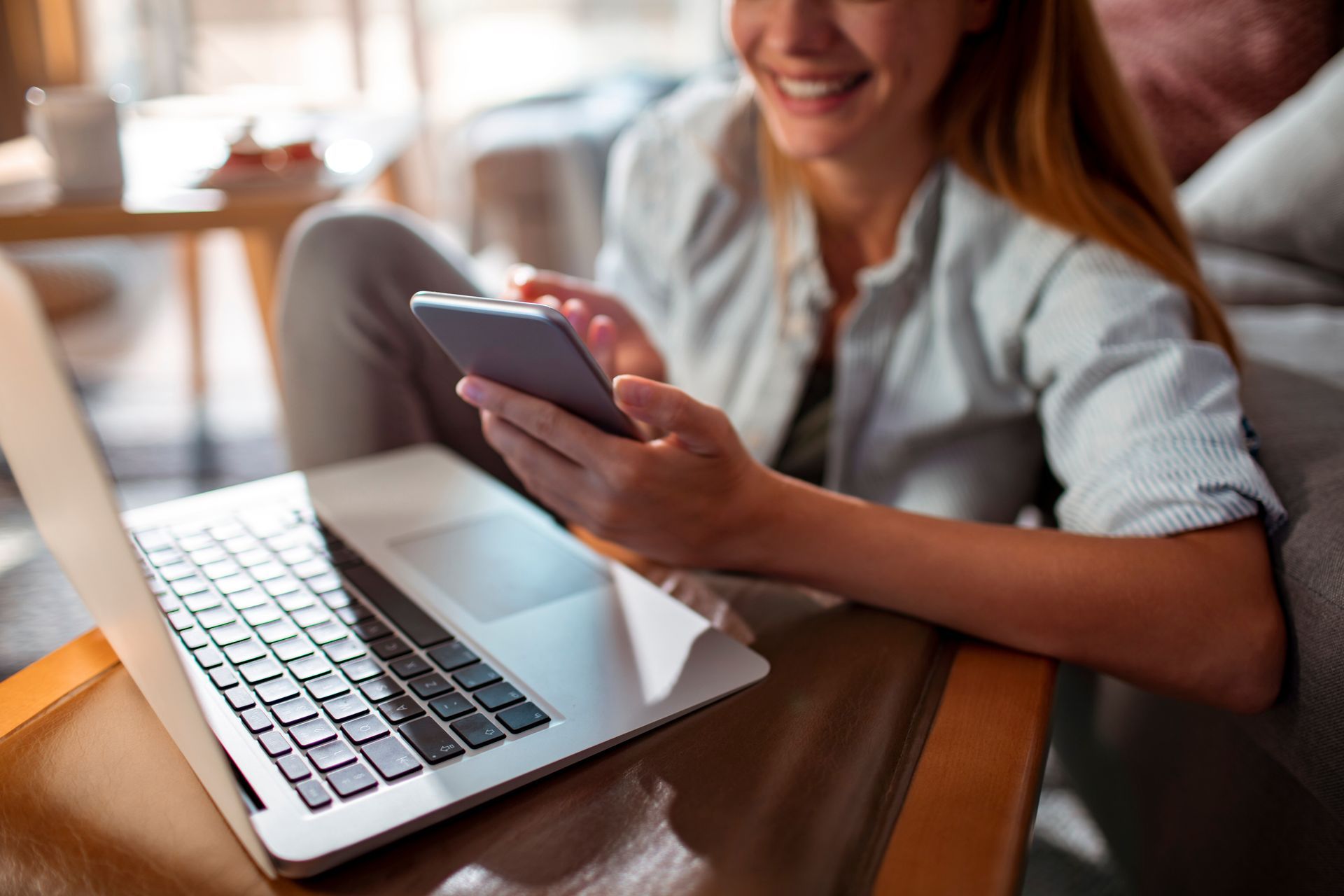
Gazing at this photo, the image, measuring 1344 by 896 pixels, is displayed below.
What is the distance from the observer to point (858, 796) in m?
0.47

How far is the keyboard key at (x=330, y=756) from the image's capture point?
0.47 meters

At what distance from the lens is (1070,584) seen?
61cm

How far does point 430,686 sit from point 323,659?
65mm

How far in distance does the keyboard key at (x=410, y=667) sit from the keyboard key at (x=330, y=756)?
0.06 metres

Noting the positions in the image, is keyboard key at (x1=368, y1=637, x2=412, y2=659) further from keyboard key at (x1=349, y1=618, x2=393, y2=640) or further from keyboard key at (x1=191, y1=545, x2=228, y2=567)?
keyboard key at (x1=191, y1=545, x2=228, y2=567)

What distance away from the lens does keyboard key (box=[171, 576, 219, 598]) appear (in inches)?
24.3

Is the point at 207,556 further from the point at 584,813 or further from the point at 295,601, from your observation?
the point at 584,813

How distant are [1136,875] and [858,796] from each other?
60cm

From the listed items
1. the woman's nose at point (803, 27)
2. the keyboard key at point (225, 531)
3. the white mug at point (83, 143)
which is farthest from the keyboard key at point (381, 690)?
the white mug at point (83, 143)

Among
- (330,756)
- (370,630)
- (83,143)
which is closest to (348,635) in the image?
(370,630)

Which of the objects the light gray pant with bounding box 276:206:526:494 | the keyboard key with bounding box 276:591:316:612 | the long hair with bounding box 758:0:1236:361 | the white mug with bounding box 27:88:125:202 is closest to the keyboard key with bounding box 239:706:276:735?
the keyboard key with bounding box 276:591:316:612

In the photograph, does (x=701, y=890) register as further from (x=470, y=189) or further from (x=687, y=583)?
(x=470, y=189)

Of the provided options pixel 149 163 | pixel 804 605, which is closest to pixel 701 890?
pixel 804 605

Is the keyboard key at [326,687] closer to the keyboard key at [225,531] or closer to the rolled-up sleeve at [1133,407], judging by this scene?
the keyboard key at [225,531]
